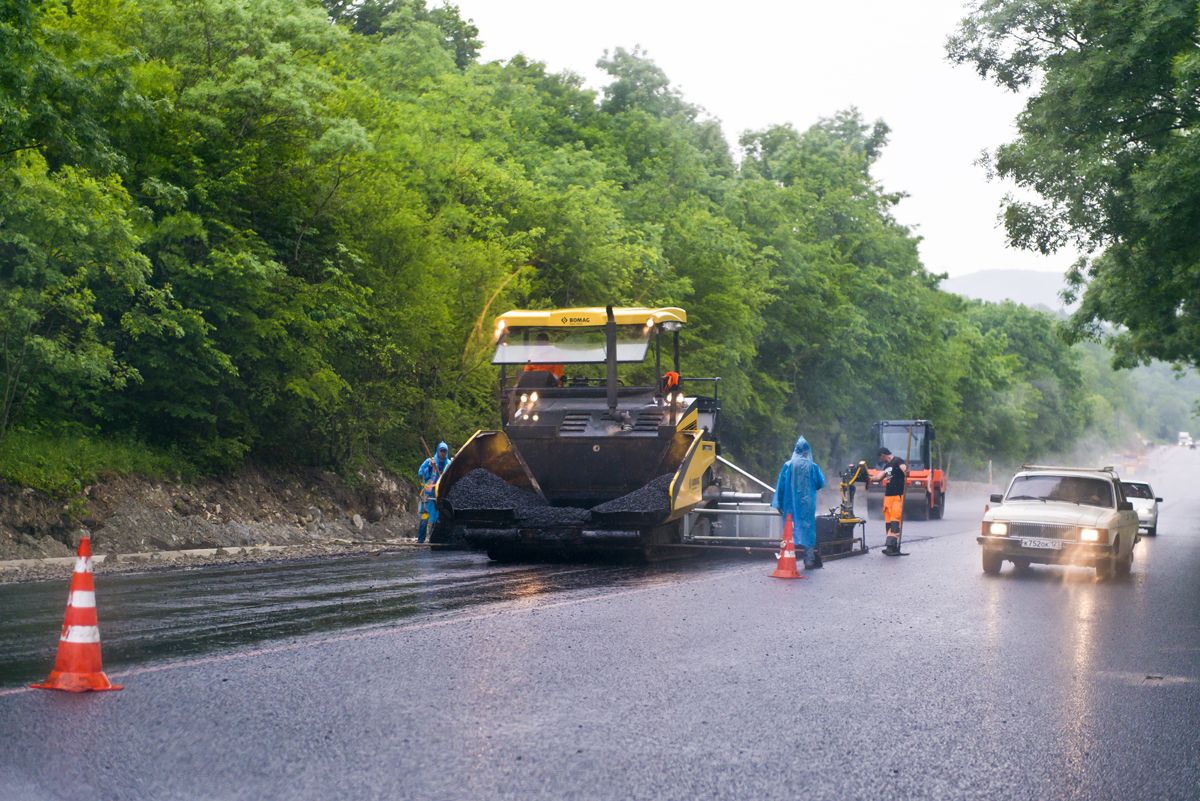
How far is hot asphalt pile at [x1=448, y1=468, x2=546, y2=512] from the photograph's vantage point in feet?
57.5

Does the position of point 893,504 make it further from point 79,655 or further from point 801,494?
point 79,655

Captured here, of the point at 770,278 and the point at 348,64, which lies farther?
the point at 770,278

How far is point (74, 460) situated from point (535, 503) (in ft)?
27.1

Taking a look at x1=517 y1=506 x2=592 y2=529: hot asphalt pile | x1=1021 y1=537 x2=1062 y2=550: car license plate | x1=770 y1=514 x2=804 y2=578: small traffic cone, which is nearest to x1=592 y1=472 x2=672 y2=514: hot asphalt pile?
x1=517 y1=506 x2=592 y2=529: hot asphalt pile

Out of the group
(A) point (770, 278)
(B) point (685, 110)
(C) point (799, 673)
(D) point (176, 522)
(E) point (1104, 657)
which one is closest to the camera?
(C) point (799, 673)

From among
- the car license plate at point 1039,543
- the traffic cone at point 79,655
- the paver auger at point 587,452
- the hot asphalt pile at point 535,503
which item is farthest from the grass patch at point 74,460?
the car license plate at point 1039,543

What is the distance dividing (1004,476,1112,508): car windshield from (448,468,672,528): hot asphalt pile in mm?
5348

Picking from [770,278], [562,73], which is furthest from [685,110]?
[770,278]

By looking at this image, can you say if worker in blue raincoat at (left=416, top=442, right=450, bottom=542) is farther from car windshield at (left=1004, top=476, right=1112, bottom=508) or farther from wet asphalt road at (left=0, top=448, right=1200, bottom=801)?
car windshield at (left=1004, top=476, right=1112, bottom=508)

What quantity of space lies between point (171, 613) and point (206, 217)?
13.2 metres

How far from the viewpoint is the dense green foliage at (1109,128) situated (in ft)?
67.8

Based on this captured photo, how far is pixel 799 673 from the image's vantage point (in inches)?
363

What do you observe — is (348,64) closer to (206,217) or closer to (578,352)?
(206,217)

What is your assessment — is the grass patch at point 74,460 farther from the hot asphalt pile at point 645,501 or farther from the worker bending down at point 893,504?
the worker bending down at point 893,504
